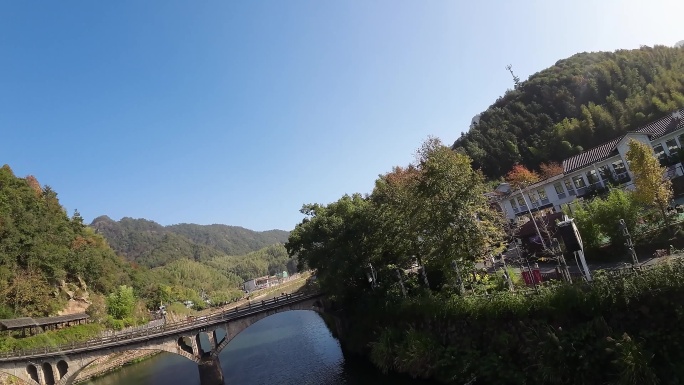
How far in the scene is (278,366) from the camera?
36844 mm

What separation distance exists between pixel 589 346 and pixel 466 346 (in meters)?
6.88

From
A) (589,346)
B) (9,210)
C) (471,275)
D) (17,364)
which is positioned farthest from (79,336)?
(589,346)

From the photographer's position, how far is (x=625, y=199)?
26984 mm

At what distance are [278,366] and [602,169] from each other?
41635 millimetres

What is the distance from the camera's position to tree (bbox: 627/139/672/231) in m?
27.2

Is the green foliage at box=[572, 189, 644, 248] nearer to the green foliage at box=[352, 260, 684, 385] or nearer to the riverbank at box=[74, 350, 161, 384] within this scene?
the green foliage at box=[352, 260, 684, 385]

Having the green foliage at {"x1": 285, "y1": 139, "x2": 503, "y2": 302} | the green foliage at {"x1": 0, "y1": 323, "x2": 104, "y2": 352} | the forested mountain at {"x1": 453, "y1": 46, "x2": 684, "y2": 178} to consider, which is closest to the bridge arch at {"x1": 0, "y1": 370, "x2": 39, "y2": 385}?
the green foliage at {"x1": 0, "y1": 323, "x2": 104, "y2": 352}

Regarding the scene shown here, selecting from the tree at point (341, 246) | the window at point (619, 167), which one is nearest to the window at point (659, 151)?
the window at point (619, 167)

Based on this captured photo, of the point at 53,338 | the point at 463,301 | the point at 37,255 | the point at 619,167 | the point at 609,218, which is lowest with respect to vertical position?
the point at 463,301

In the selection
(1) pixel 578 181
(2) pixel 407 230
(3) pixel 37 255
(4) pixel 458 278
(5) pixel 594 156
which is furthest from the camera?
(3) pixel 37 255

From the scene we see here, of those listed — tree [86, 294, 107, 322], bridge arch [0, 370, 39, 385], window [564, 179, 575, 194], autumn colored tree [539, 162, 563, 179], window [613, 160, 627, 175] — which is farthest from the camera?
autumn colored tree [539, 162, 563, 179]

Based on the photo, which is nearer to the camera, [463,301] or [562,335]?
[562,335]

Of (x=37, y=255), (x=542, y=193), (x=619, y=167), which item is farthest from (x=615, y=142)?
(x=37, y=255)

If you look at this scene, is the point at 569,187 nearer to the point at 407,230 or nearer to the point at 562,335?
the point at 407,230
